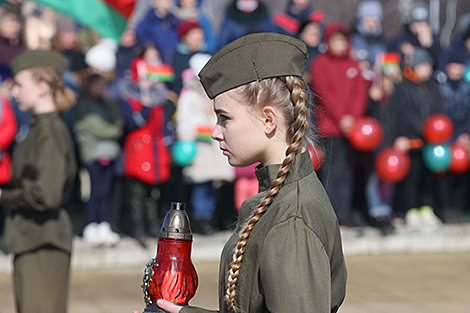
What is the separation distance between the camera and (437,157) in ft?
35.4

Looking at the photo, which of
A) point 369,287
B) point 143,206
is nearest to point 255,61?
point 369,287

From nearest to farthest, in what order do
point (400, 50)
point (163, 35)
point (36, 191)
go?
1. point (36, 191)
2. point (163, 35)
3. point (400, 50)

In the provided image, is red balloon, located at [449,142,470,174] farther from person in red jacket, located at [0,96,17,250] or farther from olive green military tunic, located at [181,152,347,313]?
olive green military tunic, located at [181,152,347,313]

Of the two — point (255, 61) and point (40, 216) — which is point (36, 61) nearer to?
point (40, 216)

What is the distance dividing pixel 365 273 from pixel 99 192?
293 cm

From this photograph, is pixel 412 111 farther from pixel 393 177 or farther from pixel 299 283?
pixel 299 283

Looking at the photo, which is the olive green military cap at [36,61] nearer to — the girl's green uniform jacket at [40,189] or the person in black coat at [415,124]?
the girl's green uniform jacket at [40,189]

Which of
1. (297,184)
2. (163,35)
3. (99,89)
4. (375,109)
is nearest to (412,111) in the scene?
(375,109)

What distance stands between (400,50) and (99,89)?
13.4 ft

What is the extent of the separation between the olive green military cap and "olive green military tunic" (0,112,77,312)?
0.27 metres

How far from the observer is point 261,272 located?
224cm

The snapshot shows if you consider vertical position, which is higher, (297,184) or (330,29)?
(330,29)

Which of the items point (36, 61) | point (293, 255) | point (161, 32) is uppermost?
point (161, 32)

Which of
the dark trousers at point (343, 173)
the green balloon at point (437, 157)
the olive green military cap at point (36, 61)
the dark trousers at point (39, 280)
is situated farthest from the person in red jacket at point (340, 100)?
the dark trousers at point (39, 280)
